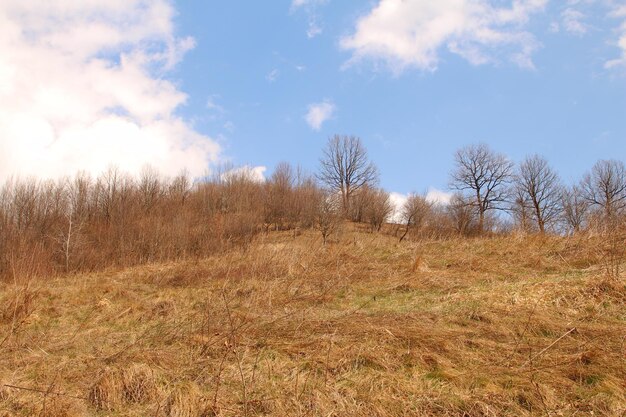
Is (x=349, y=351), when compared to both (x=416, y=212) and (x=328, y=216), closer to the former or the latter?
(x=328, y=216)

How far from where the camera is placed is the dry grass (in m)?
3.50

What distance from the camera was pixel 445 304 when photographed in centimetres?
690

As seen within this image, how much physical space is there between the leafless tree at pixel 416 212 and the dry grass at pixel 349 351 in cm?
3599

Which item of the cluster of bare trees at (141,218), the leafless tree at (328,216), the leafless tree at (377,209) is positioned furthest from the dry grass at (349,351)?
the leafless tree at (377,209)

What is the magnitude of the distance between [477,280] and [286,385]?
620cm

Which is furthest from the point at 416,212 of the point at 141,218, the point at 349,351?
the point at 349,351

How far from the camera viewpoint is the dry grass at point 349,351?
3496 mm

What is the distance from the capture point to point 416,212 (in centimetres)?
4562

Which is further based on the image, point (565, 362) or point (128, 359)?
point (128, 359)

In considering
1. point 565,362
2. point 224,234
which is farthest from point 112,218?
point 565,362

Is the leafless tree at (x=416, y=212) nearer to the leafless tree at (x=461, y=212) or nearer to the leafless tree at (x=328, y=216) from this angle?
the leafless tree at (x=461, y=212)

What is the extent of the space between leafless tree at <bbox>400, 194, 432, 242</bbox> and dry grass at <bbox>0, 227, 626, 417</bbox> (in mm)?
35991

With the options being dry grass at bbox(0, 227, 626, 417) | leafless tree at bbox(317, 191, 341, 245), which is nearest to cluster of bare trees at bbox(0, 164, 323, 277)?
leafless tree at bbox(317, 191, 341, 245)

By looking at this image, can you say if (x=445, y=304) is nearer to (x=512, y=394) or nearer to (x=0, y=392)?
(x=512, y=394)
